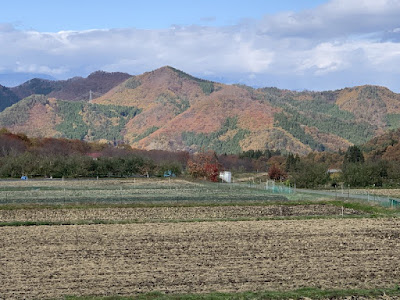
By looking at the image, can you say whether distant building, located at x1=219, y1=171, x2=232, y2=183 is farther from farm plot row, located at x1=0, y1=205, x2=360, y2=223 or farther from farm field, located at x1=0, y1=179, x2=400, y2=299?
farm field, located at x1=0, y1=179, x2=400, y2=299

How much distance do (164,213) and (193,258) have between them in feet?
50.0

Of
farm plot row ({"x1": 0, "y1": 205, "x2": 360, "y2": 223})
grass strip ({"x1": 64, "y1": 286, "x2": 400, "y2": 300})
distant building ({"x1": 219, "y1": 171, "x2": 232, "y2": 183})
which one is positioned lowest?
grass strip ({"x1": 64, "y1": 286, "x2": 400, "y2": 300})

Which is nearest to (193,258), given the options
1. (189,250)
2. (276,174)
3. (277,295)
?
(189,250)

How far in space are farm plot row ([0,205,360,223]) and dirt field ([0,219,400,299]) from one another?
4.07 m

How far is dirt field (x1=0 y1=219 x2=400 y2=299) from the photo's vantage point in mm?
15891

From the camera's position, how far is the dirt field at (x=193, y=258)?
15891 mm

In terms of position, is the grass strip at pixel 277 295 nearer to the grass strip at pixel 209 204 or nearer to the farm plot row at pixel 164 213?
the farm plot row at pixel 164 213

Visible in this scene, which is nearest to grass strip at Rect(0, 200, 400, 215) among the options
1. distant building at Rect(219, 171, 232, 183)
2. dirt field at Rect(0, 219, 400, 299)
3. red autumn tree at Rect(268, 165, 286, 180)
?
dirt field at Rect(0, 219, 400, 299)

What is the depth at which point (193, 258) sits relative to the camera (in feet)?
64.0

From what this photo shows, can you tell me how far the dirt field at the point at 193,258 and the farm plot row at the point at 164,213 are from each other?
407cm

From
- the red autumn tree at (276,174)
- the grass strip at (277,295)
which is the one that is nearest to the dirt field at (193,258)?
the grass strip at (277,295)

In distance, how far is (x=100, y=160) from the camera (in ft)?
266

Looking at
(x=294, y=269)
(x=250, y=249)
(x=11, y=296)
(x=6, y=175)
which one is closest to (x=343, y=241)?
(x=250, y=249)

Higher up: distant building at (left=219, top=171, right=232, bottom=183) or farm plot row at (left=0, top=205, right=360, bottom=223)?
distant building at (left=219, top=171, right=232, bottom=183)
